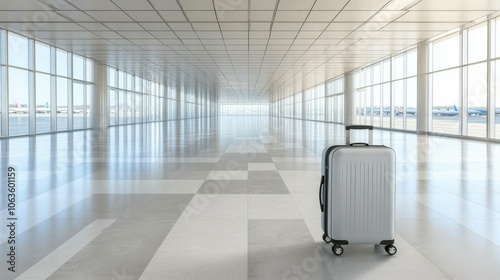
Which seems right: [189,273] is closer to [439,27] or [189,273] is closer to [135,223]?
[135,223]

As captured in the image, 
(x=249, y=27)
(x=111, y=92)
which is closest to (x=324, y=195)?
(x=249, y=27)

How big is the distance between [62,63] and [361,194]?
94.0 ft

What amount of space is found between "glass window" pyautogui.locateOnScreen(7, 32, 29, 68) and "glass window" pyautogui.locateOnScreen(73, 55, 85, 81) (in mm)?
6343

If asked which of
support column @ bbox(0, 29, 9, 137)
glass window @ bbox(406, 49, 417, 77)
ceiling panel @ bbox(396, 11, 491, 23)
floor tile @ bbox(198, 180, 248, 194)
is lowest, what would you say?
floor tile @ bbox(198, 180, 248, 194)

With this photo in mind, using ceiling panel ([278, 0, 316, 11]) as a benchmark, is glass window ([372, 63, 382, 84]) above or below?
above

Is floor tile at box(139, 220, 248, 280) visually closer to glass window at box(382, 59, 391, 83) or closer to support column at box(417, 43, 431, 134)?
support column at box(417, 43, 431, 134)

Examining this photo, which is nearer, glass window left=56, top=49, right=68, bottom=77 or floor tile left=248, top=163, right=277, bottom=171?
floor tile left=248, top=163, right=277, bottom=171

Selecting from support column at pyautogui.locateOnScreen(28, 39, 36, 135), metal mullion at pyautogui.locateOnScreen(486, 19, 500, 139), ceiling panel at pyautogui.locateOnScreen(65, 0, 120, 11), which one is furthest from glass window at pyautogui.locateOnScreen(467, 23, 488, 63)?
support column at pyautogui.locateOnScreen(28, 39, 36, 135)

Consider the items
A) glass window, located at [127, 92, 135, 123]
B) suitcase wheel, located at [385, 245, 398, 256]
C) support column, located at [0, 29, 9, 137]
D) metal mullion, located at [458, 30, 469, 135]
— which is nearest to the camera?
suitcase wheel, located at [385, 245, 398, 256]

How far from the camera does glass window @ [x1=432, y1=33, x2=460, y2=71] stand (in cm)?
2273

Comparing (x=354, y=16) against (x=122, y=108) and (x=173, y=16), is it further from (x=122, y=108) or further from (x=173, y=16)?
(x=122, y=108)

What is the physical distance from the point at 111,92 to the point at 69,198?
3343 centimetres

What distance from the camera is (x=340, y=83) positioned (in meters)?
45.7

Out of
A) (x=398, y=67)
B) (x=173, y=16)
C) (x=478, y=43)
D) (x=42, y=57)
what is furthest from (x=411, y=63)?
(x=42, y=57)
